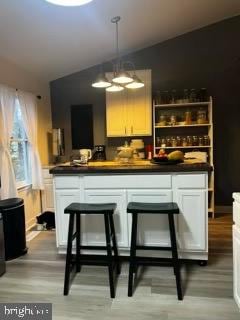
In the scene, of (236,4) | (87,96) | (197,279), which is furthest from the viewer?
(87,96)

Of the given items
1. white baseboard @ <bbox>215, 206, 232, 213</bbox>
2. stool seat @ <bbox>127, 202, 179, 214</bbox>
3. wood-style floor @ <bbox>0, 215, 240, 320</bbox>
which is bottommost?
wood-style floor @ <bbox>0, 215, 240, 320</bbox>

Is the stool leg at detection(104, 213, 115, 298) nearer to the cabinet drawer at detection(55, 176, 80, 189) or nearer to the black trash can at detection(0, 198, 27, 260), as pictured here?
the cabinet drawer at detection(55, 176, 80, 189)

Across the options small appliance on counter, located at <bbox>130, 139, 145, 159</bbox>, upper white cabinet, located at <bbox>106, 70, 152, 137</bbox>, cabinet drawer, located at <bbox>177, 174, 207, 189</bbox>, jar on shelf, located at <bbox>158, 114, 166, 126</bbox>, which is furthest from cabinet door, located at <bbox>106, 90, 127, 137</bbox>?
cabinet drawer, located at <bbox>177, 174, 207, 189</bbox>

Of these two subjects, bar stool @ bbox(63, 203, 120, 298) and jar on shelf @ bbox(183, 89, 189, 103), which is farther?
jar on shelf @ bbox(183, 89, 189, 103)

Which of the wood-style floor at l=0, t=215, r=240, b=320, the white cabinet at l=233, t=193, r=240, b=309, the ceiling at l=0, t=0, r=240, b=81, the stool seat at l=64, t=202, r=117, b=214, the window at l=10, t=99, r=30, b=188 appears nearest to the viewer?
the white cabinet at l=233, t=193, r=240, b=309

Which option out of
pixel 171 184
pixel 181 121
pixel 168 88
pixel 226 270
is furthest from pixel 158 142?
pixel 226 270

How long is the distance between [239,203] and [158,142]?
2800mm

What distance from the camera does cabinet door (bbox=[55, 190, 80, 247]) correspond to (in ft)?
9.27

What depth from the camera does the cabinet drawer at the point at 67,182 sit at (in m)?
2.80

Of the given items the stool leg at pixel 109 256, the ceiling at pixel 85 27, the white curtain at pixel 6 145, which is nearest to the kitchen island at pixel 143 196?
the stool leg at pixel 109 256

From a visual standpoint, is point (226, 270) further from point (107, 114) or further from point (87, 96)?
point (87, 96)

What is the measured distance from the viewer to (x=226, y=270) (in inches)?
105

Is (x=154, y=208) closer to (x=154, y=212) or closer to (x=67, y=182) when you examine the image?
(x=154, y=212)

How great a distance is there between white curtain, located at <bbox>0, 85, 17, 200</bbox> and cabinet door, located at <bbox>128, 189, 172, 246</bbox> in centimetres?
169
